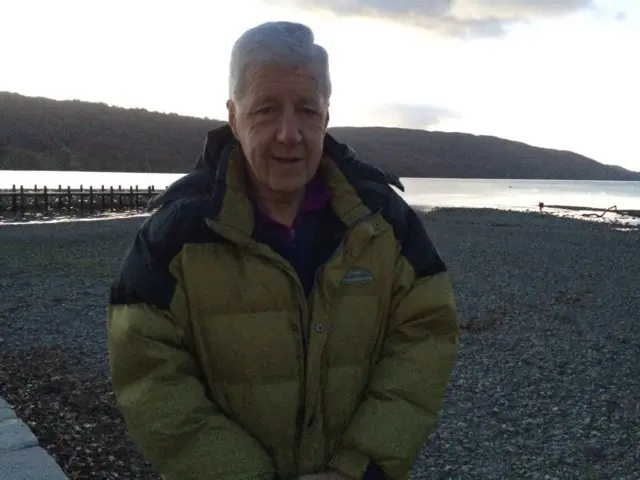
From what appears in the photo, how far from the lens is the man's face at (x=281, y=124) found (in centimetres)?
209

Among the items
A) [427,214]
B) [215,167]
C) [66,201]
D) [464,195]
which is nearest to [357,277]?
[215,167]

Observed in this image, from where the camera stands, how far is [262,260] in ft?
6.93

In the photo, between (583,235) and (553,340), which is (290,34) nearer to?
(553,340)

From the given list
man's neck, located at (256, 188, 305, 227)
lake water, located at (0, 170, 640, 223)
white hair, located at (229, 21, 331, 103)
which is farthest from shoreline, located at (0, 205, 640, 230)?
white hair, located at (229, 21, 331, 103)

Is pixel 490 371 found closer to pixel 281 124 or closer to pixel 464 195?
pixel 281 124

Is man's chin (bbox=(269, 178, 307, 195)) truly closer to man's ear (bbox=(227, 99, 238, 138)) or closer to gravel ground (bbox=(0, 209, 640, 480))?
man's ear (bbox=(227, 99, 238, 138))

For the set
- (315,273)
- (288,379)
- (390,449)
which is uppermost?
(315,273)

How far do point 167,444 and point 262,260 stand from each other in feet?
2.33

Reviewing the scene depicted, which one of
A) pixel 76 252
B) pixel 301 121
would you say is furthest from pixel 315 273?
pixel 76 252

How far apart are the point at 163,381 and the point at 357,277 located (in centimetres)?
77

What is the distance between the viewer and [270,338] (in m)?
2.13

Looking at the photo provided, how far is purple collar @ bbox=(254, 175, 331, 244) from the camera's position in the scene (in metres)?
2.27

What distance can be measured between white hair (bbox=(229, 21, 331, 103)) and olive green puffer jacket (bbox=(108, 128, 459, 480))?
1.01 feet

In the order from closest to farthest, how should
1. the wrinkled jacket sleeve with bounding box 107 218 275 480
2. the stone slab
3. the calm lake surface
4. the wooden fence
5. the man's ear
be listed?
the wrinkled jacket sleeve with bounding box 107 218 275 480 < the man's ear < the stone slab < the wooden fence < the calm lake surface
